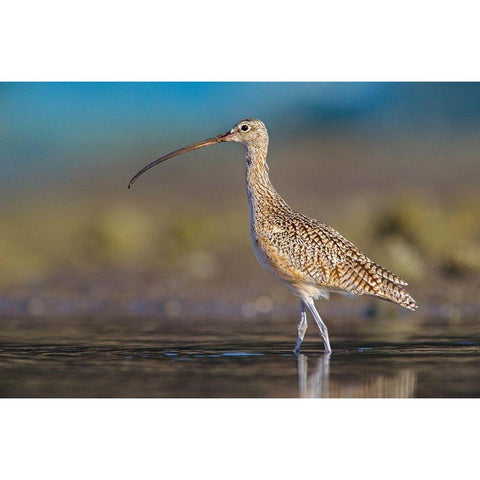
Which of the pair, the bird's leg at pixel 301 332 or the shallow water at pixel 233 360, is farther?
the bird's leg at pixel 301 332

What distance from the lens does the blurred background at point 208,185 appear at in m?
17.2

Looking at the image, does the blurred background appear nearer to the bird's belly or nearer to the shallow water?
the shallow water

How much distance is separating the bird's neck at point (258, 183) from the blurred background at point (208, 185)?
4.58 metres

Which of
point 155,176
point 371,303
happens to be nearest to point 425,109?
point 155,176

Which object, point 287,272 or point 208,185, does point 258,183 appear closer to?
point 287,272

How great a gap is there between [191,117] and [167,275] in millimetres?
3951

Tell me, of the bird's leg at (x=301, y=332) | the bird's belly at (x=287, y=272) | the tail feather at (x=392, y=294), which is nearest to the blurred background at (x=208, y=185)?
the bird's leg at (x=301, y=332)

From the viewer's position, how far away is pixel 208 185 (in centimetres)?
2038

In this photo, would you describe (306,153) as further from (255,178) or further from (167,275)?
(255,178)

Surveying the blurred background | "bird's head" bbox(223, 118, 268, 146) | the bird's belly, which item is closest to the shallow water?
the bird's belly

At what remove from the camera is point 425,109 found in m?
20.9

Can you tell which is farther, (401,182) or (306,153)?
(306,153)

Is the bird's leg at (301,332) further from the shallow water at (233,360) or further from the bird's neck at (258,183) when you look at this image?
the bird's neck at (258,183)

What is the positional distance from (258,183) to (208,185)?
28.1ft
